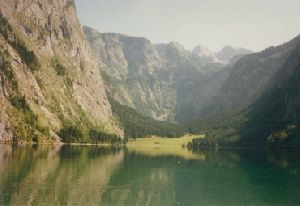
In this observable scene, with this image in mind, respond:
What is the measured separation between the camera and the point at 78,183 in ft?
300

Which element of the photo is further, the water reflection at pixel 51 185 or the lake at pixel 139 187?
the lake at pixel 139 187

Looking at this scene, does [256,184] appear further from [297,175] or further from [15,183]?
[15,183]

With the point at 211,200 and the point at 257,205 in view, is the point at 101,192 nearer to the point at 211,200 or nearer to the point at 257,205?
the point at 211,200

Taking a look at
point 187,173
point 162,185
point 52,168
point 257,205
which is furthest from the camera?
point 187,173

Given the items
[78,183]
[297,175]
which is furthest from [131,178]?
[297,175]

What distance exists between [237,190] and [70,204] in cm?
3956

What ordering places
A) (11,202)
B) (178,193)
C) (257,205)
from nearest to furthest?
(11,202), (257,205), (178,193)

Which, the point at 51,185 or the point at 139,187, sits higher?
the point at 51,185

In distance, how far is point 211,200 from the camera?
78312 mm

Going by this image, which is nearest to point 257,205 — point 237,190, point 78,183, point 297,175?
point 237,190

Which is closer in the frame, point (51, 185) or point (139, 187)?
point (51, 185)

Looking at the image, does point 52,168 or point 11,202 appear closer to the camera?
→ point 11,202

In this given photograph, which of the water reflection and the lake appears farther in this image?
the lake

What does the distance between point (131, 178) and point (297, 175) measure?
165 feet
